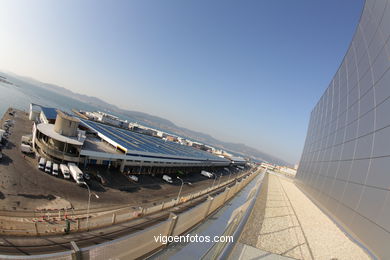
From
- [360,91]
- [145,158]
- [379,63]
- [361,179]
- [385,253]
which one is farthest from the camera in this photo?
[145,158]

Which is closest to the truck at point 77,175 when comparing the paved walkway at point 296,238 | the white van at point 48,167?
the white van at point 48,167

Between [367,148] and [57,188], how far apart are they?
32.3 m

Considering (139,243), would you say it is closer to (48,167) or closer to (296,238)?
(296,238)

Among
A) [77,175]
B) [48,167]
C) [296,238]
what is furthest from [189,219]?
[48,167]

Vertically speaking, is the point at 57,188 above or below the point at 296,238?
below

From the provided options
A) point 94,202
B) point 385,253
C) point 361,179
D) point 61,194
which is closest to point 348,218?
point 361,179

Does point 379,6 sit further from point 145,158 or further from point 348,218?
point 145,158

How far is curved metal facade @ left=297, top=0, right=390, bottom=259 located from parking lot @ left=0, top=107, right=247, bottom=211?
24584mm

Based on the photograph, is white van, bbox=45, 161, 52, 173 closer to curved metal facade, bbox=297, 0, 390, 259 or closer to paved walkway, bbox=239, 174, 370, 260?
paved walkway, bbox=239, 174, 370, 260

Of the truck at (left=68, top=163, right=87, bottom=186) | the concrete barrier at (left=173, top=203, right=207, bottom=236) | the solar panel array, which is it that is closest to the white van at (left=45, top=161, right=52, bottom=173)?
the truck at (left=68, top=163, right=87, bottom=186)

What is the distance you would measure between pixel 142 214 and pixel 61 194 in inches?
419

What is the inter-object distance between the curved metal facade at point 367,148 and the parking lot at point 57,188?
2458cm

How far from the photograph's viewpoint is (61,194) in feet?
79.2

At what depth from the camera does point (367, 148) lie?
11086 millimetres
